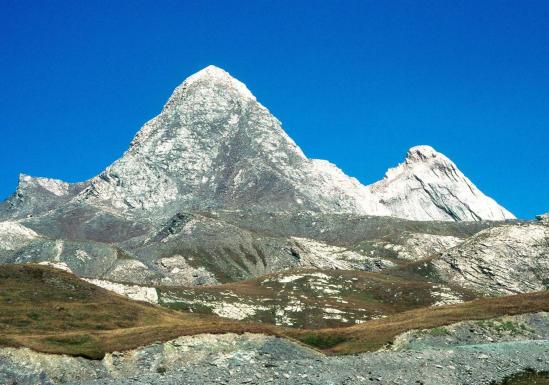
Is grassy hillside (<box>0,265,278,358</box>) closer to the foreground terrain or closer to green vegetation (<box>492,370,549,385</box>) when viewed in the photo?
the foreground terrain

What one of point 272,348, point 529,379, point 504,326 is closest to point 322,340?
point 272,348

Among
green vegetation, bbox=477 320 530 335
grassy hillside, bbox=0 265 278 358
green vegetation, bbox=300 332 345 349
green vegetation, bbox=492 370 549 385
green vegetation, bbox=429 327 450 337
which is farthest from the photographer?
green vegetation, bbox=300 332 345 349

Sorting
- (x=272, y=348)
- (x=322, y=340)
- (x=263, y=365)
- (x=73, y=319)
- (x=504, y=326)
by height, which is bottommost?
(x=263, y=365)

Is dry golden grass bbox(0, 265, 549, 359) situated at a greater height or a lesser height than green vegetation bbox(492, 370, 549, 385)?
greater

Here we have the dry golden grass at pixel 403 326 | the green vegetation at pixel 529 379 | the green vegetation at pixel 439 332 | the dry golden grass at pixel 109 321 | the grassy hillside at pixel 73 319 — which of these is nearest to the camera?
the green vegetation at pixel 529 379

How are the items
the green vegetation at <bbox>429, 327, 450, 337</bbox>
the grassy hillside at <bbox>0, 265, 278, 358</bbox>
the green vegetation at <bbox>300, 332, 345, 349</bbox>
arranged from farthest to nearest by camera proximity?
the green vegetation at <bbox>300, 332, 345, 349</bbox>, the green vegetation at <bbox>429, 327, 450, 337</bbox>, the grassy hillside at <bbox>0, 265, 278, 358</bbox>

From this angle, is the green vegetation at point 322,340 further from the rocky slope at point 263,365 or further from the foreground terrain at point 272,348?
the rocky slope at point 263,365

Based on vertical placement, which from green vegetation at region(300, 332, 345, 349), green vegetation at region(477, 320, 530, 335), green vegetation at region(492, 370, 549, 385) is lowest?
green vegetation at region(492, 370, 549, 385)

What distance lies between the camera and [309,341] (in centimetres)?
8525

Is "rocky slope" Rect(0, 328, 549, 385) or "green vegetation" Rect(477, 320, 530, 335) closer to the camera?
"rocky slope" Rect(0, 328, 549, 385)

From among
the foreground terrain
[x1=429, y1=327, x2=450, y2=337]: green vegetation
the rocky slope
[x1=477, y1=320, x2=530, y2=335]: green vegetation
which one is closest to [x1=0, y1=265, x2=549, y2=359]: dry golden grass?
the foreground terrain

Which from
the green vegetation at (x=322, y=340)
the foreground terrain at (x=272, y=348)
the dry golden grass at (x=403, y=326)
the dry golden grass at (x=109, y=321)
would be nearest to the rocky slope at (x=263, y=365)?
the foreground terrain at (x=272, y=348)

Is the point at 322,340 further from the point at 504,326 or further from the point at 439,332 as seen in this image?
the point at 504,326

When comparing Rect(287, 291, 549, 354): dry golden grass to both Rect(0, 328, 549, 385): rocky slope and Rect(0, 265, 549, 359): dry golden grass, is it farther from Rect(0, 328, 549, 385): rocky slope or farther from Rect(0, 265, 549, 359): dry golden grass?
Rect(0, 328, 549, 385): rocky slope
